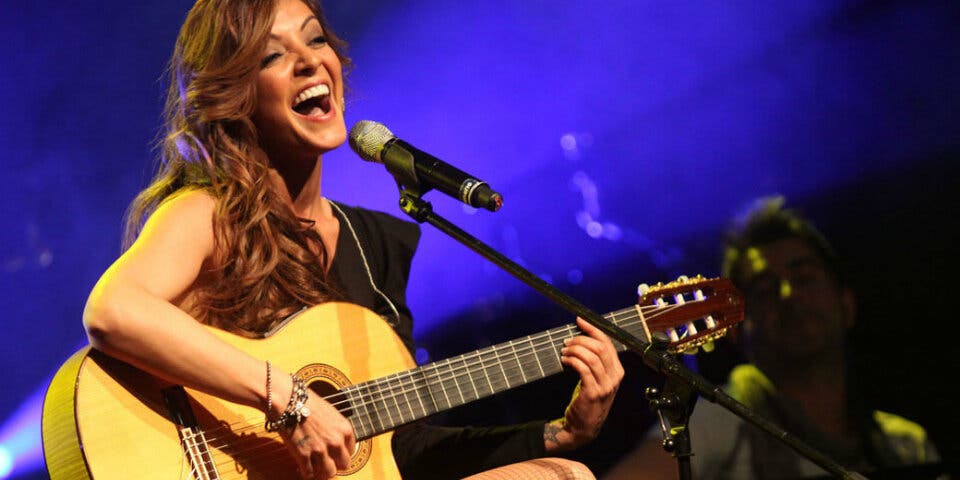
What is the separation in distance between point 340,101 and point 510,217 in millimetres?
1429

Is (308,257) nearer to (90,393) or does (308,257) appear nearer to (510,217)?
(90,393)

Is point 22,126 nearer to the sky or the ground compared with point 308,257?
nearer to the sky

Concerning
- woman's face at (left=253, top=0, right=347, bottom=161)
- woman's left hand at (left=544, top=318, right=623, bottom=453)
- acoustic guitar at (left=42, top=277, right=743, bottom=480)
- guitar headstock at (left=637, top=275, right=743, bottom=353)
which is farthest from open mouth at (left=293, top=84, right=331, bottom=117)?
guitar headstock at (left=637, top=275, right=743, bottom=353)

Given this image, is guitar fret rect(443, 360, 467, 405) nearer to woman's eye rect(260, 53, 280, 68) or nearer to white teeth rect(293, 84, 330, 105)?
white teeth rect(293, 84, 330, 105)

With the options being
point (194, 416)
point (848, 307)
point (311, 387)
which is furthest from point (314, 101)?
point (848, 307)

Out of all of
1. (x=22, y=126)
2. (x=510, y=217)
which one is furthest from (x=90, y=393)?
(x=510, y=217)

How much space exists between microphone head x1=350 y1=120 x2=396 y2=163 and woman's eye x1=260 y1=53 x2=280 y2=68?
465 millimetres

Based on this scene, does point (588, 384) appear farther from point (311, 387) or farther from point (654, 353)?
point (311, 387)

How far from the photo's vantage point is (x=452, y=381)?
236 cm

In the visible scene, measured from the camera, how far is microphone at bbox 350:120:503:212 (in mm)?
1861

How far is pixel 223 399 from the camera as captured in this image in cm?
199

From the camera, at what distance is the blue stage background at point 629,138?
368 centimetres

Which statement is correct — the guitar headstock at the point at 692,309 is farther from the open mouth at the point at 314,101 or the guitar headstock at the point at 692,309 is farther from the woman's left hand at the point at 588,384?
the open mouth at the point at 314,101

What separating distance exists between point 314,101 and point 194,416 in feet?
3.30
